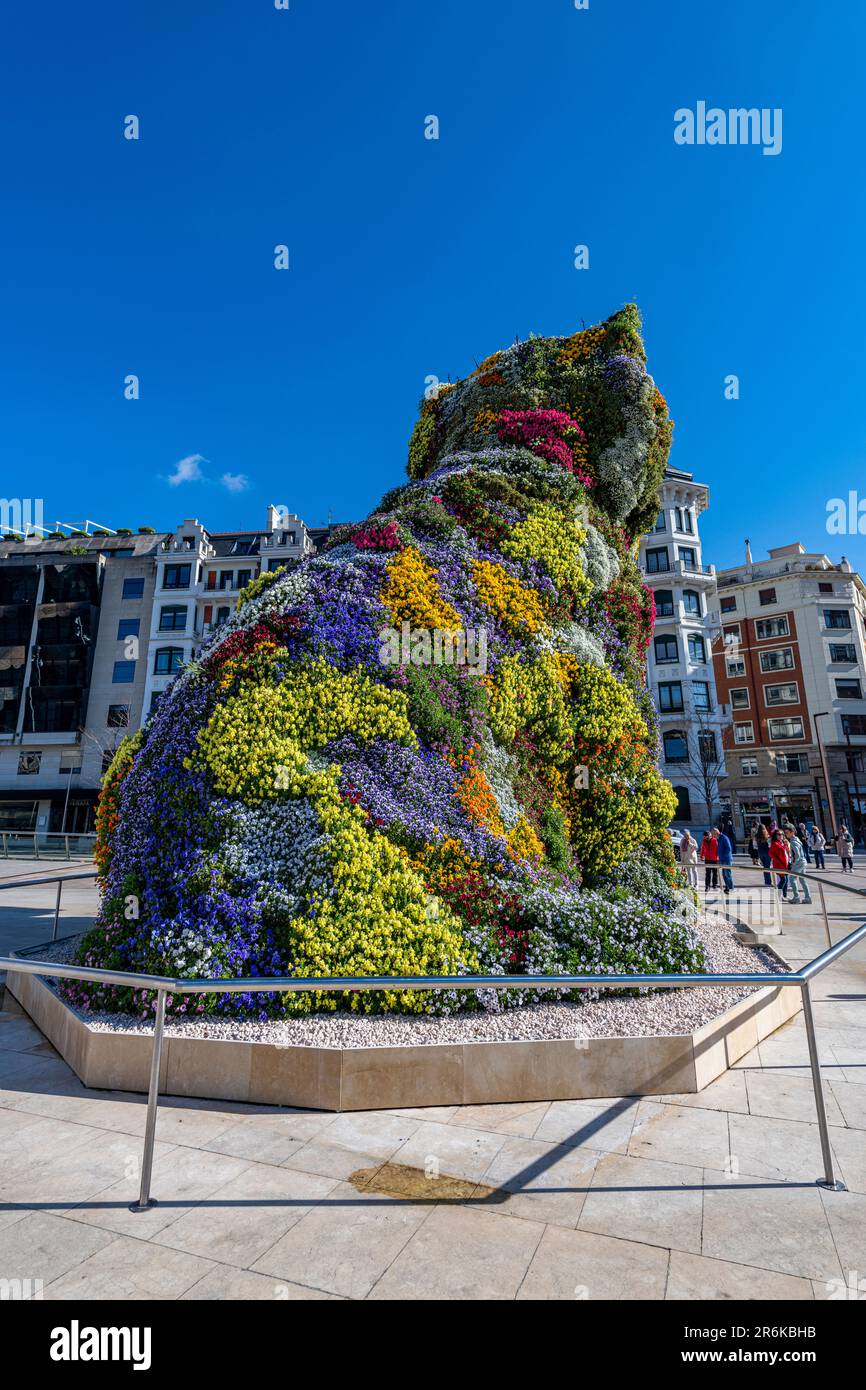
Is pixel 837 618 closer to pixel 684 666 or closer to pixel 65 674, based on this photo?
pixel 684 666

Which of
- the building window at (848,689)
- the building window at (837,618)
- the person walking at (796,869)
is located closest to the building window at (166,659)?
the person walking at (796,869)

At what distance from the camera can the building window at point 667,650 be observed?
47.8m

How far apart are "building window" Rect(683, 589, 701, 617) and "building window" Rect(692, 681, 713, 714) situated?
489 cm

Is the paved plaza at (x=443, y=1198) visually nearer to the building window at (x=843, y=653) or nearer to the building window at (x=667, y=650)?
the building window at (x=667, y=650)

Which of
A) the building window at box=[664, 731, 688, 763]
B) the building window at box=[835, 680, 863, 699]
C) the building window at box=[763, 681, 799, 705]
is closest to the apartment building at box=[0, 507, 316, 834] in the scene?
the building window at box=[664, 731, 688, 763]

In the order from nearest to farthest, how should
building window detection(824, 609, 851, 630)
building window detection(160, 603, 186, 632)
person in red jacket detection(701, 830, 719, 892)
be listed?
person in red jacket detection(701, 830, 719, 892)
building window detection(160, 603, 186, 632)
building window detection(824, 609, 851, 630)

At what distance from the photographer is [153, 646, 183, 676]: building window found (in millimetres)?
48094

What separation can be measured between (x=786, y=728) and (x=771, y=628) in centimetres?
851

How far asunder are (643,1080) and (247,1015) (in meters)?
3.25

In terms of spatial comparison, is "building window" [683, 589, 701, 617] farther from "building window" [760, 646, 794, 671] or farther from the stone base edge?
the stone base edge

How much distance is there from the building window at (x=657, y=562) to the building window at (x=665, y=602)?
146cm

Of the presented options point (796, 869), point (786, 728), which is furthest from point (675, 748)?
point (796, 869)

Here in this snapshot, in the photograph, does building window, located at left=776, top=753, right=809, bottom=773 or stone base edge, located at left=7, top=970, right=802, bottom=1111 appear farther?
building window, located at left=776, top=753, right=809, bottom=773

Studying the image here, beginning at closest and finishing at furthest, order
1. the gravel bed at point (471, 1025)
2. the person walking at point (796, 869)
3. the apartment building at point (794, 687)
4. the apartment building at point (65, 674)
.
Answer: the gravel bed at point (471, 1025)
the person walking at point (796, 869)
the apartment building at point (65, 674)
the apartment building at point (794, 687)
